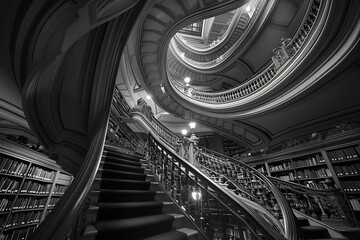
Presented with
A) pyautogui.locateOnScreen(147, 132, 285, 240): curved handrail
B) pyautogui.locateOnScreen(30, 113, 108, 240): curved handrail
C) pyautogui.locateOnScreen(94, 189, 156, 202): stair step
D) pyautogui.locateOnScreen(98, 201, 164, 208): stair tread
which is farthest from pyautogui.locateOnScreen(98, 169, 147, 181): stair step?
pyautogui.locateOnScreen(30, 113, 108, 240): curved handrail

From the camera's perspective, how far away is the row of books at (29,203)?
3.24 m

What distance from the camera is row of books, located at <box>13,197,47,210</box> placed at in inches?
128

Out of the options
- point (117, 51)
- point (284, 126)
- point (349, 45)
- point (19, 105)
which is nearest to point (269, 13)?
point (349, 45)

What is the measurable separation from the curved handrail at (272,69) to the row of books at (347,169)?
3.50 meters

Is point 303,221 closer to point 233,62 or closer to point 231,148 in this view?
point 231,148

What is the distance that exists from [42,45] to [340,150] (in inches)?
273

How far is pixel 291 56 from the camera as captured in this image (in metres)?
5.48

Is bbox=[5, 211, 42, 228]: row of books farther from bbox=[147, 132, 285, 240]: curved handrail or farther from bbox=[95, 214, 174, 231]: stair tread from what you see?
bbox=[95, 214, 174, 231]: stair tread

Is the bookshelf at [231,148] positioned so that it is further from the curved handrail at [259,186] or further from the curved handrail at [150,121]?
the curved handrail at [259,186]

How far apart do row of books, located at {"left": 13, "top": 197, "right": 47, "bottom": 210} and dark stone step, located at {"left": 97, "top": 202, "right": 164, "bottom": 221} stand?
295 cm

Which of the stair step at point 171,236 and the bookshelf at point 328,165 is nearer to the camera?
the stair step at point 171,236

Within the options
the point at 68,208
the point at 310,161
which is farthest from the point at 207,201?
the point at 310,161

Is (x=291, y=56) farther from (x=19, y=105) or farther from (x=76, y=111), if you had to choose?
(x=19, y=105)

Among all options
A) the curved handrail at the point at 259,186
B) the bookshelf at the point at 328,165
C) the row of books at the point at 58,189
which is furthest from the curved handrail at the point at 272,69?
the row of books at the point at 58,189
